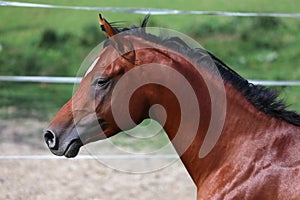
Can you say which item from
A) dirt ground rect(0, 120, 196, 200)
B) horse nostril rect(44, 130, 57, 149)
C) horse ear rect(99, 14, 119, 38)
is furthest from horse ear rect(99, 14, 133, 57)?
dirt ground rect(0, 120, 196, 200)

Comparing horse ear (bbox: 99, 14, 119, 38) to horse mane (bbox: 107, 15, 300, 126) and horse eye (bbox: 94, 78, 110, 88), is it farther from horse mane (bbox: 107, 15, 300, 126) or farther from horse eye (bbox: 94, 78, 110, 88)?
horse eye (bbox: 94, 78, 110, 88)

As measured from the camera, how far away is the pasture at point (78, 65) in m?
5.42

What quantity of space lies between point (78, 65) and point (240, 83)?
7116 millimetres

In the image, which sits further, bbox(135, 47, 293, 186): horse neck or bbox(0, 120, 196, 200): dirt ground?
bbox(0, 120, 196, 200): dirt ground

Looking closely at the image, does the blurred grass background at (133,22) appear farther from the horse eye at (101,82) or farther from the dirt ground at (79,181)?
the horse eye at (101,82)

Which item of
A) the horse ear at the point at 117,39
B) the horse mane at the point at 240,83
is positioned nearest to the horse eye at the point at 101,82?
the horse ear at the point at 117,39

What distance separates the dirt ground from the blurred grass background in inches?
105

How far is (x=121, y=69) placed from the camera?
116 inches

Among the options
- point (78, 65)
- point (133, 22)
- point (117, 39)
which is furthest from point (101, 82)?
point (133, 22)

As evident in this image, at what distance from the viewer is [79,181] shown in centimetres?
550

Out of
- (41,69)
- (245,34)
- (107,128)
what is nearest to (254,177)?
(107,128)

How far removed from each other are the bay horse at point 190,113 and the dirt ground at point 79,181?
2218 mm

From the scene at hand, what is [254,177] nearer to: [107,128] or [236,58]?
[107,128]

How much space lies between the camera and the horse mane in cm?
301
